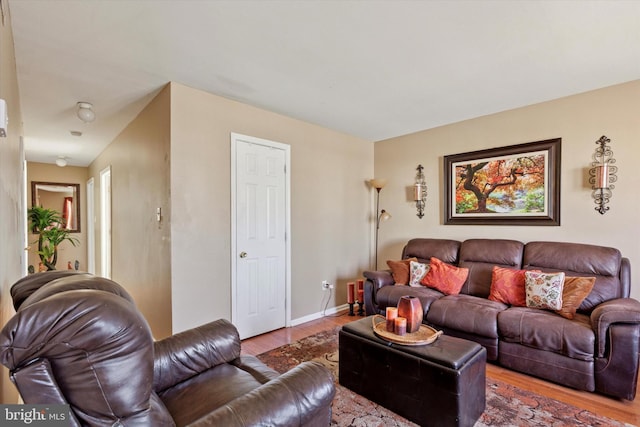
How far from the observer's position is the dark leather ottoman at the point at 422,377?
1.74m

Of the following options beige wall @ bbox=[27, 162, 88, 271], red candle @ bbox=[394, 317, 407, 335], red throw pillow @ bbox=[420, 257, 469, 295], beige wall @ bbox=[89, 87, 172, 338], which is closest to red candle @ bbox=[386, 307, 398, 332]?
red candle @ bbox=[394, 317, 407, 335]

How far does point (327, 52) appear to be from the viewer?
2.25m

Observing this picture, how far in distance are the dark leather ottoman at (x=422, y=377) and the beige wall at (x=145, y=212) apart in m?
1.78

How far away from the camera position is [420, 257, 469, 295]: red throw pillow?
3295mm

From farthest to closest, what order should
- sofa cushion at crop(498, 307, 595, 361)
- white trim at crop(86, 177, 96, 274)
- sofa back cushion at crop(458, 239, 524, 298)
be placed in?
white trim at crop(86, 177, 96, 274), sofa back cushion at crop(458, 239, 524, 298), sofa cushion at crop(498, 307, 595, 361)

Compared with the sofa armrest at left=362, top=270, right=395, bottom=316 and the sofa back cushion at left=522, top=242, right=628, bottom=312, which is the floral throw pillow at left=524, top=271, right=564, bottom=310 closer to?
the sofa back cushion at left=522, top=242, right=628, bottom=312

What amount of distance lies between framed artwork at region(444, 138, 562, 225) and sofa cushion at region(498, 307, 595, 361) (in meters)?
1.15

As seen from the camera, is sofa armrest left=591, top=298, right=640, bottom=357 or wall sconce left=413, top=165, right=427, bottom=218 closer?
sofa armrest left=591, top=298, right=640, bottom=357

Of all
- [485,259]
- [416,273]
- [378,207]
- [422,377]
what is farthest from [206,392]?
[378,207]

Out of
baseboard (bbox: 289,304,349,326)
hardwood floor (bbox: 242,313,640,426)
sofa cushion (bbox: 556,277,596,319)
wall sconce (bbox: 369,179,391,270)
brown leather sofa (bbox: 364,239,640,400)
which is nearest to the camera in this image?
hardwood floor (bbox: 242,313,640,426)

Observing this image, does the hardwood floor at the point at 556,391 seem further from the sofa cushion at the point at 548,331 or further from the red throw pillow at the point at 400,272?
the red throw pillow at the point at 400,272

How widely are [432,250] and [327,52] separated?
8.49 ft

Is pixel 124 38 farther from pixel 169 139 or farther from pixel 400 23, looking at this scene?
pixel 400 23

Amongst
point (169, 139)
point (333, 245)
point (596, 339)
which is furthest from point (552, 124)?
point (169, 139)
